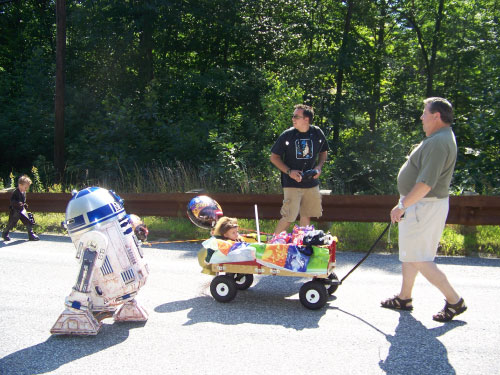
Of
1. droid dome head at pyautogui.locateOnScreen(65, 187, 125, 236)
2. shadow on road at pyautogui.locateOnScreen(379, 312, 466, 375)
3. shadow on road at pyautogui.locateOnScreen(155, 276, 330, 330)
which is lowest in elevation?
shadow on road at pyautogui.locateOnScreen(379, 312, 466, 375)

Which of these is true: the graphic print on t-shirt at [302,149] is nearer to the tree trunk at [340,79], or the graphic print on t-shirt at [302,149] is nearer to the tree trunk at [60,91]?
the tree trunk at [60,91]

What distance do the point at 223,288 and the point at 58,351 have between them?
179cm

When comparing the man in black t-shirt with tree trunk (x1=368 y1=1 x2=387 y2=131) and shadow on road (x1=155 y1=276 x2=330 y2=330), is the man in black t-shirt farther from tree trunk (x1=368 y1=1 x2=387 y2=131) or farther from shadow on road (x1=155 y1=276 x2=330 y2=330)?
tree trunk (x1=368 y1=1 x2=387 y2=131)

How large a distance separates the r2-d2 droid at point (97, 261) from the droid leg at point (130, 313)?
19 centimetres

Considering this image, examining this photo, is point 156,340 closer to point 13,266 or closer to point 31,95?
point 13,266

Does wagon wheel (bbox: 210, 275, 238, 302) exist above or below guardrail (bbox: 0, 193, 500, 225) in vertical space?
below

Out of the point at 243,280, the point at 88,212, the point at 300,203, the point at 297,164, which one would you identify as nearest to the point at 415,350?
the point at 243,280

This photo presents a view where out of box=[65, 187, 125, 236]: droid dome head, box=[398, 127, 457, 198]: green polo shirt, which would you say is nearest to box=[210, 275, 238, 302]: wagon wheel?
box=[65, 187, 125, 236]: droid dome head

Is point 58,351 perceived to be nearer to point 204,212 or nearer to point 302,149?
point 204,212

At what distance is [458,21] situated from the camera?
23625 mm

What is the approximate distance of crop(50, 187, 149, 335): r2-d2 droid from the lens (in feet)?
15.5

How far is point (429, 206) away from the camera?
16.9 ft

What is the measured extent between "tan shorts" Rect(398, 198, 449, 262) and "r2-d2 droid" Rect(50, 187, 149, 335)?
2.52 metres

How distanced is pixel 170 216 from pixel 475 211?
4993 millimetres
